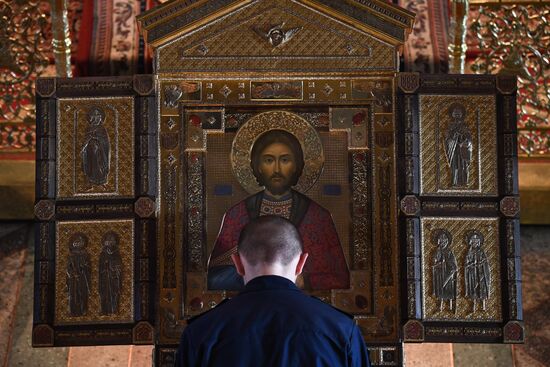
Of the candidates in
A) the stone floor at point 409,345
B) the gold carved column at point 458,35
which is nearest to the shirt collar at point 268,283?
the gold carved column at point 458,35

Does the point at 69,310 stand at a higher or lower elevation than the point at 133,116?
lower

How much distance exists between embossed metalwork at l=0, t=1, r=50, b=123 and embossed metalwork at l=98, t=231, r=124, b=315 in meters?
1.61

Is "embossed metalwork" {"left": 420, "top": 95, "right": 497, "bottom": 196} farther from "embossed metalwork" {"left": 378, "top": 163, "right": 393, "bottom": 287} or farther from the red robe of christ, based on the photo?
the red robe of christ

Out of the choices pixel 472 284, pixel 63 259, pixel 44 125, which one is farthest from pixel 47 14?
pixel 472 284

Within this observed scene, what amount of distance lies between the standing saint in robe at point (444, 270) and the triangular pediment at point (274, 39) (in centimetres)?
101

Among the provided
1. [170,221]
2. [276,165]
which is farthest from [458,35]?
[170,221]

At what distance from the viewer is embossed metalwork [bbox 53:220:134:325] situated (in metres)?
6.27

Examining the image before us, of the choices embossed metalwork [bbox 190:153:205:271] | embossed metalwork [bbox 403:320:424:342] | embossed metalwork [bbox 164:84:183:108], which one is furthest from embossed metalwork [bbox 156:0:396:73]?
embossed metalwork [bbox 403:320:424:342]

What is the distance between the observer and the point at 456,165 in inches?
250

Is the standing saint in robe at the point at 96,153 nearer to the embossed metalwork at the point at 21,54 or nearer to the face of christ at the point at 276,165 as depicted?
the face of christ at the point at 276,165

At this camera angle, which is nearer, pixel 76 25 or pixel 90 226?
pixel 90 226

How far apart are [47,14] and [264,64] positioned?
218 cm

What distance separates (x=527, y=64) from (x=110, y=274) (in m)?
3.22

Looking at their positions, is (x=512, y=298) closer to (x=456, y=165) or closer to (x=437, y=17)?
(x=456, y=165)
